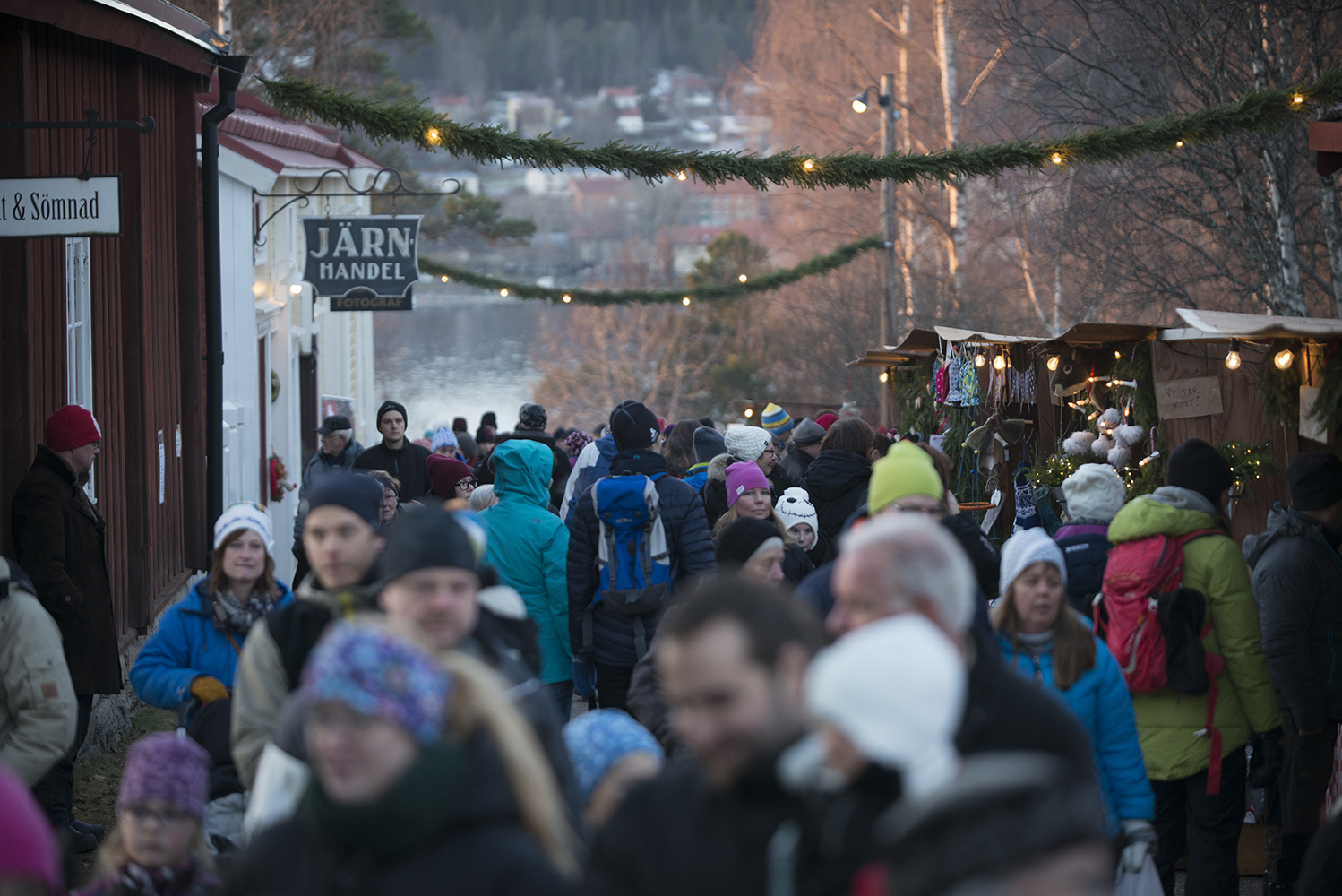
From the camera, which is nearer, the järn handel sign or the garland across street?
the garland across street

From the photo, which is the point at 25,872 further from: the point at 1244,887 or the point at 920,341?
the point at 920,341

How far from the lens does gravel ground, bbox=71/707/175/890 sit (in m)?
6.06

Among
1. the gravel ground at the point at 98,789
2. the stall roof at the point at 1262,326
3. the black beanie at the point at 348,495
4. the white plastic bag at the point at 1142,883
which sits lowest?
the gravel ground at the point at 98,789

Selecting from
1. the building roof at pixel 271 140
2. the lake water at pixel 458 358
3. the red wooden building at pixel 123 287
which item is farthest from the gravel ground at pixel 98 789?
the lake water at pixel 458 358

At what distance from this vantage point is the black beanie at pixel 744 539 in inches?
195

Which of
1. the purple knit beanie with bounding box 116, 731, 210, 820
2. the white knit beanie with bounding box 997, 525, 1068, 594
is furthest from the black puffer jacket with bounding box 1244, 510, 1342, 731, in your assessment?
the purple knit beanie with bounding box 116, 731, 210, 820

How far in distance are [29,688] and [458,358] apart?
92289mm

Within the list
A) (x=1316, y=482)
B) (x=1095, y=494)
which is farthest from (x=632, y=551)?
(x=1316, y=482)

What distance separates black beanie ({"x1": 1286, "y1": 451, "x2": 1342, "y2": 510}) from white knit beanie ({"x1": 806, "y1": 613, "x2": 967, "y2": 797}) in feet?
13.1

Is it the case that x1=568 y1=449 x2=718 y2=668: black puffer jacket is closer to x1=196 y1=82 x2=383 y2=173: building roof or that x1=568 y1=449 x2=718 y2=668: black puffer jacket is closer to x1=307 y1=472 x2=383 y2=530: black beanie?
x1=307 y1=472 x2=383 y2=530: black beanie

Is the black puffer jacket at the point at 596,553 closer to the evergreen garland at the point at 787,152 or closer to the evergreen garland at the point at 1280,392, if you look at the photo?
the evergreen garland at the point at 787,152

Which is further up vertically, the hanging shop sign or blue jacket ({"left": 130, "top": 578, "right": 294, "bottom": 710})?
the hanging shop sign

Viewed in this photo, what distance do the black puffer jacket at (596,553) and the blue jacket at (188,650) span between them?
2026 millimetres

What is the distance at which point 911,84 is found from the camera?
103 ft
